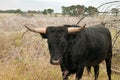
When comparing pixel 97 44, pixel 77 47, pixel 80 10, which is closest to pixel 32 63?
pixel 97 44

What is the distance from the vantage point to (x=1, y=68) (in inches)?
416

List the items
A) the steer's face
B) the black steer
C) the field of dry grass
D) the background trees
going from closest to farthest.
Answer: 1. the steer's face
2. the black steer
3. the field of dry grass
4. the background trees

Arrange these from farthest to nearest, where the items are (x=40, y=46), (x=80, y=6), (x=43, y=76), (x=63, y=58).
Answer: (x=80, y=6) < (x=40, y=46) < (x=43, y=76) < (x=63, y=58)

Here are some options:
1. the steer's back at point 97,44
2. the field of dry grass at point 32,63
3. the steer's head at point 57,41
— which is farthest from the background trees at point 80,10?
the steer's head at point 57,41

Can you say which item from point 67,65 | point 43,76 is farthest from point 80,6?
point 67,65

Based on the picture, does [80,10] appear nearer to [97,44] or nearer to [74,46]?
[97,44]

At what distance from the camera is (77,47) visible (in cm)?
838

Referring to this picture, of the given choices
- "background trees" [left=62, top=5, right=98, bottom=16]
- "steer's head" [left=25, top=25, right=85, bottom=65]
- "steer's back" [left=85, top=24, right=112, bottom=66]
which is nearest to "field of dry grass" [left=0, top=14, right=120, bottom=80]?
"background trees" [left=62, top=5, right=98, bottom=16]

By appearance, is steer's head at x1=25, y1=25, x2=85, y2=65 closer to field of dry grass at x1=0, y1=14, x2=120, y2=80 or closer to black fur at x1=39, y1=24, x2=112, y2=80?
black fur at x1=39, y1=24, x2=112, y2=80

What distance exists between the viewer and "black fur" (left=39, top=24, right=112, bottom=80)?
757 centimetres

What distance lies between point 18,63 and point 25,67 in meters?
0.52

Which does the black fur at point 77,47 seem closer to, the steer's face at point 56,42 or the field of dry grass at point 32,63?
the steer's face at point 56,42

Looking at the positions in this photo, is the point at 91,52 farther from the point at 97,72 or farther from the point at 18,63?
the point at 18,63

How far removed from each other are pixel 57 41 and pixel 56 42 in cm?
3
